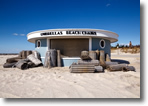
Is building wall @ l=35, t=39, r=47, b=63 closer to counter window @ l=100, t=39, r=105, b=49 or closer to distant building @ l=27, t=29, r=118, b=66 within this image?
distant building @ l=27, t=29, r=118, b=66

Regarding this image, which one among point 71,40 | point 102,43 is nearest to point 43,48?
point 71,40

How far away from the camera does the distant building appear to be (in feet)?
29.5

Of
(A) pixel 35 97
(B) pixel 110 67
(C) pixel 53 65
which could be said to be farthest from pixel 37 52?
(A) pixel 35 97

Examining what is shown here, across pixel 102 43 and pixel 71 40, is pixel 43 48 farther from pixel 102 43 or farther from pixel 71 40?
pixel 102 43

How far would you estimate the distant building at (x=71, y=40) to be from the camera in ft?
29.5

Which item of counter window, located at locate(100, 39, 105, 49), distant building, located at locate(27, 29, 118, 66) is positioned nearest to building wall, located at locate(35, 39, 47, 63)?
distant building, located at locate(27, 29, 118, 66)

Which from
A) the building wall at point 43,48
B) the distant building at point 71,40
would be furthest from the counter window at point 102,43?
the building wall at point 43,48

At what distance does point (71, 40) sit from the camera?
9.80m

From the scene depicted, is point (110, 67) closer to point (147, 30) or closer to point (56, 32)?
point (147, 30)

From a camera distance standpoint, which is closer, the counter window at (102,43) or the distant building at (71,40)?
the distant building at (71,40)

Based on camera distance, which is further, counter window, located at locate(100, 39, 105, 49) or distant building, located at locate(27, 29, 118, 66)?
counter window, located at locate(100, 39, 105, 49)

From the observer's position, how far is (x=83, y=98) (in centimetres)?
318

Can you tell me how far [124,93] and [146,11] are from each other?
3124mm

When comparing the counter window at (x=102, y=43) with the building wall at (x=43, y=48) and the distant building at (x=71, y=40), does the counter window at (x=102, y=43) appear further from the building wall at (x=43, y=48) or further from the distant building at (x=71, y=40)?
the building wall at (x=43, y=48)
